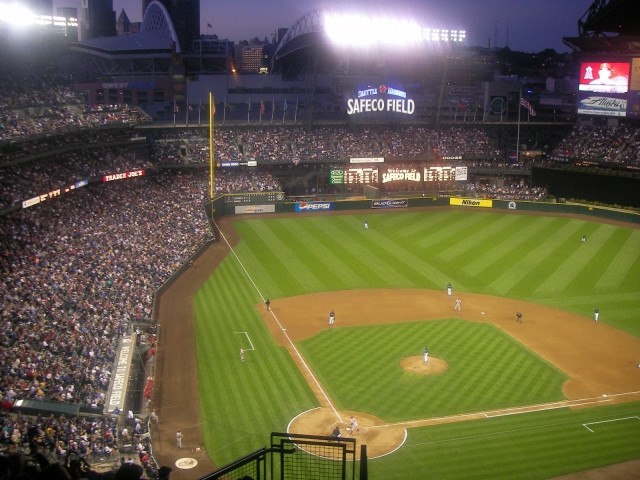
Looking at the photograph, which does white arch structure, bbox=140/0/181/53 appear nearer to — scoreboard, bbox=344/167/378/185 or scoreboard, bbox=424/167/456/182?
scoreboard, bbox=344/167/378/185

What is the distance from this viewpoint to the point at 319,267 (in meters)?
45.4

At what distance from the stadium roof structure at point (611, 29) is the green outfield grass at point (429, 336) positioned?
18.9 meters

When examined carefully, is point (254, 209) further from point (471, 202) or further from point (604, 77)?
point (604, 77)

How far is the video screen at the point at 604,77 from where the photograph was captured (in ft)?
207

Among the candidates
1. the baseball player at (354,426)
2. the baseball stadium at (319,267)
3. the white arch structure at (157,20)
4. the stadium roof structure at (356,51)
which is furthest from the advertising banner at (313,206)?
the baseball player at (354,426)

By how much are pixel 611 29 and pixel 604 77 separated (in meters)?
5.94

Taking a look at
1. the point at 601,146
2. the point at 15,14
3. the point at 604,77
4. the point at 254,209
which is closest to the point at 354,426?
the point at 254,209

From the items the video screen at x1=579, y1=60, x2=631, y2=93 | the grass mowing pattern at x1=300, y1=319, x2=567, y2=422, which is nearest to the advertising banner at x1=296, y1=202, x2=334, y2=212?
the video screen at x1=579, y1=60, x2=631, y2=93

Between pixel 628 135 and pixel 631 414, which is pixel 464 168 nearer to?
pixel 628 135

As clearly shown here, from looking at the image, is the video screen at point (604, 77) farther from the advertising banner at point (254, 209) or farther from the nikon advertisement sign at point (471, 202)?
the advertising banner at point (254, 209)

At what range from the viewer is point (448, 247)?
50.6 metres

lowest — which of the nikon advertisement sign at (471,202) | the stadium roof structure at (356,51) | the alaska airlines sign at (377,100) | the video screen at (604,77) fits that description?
the nikon advertisement sign at (471,202)

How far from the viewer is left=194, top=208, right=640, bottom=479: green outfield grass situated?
22.5m

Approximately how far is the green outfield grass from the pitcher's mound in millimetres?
457
